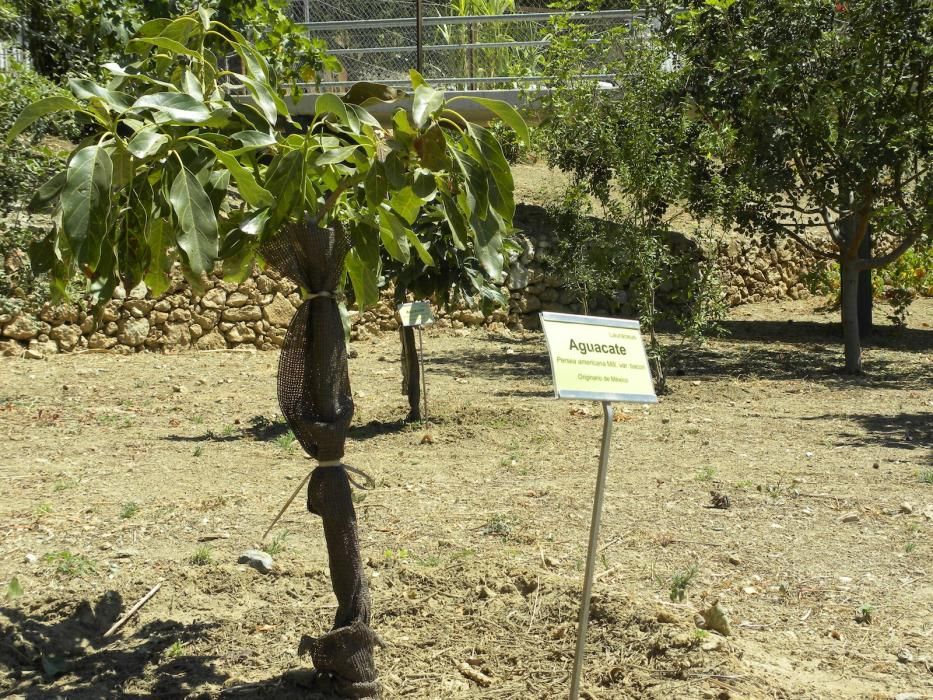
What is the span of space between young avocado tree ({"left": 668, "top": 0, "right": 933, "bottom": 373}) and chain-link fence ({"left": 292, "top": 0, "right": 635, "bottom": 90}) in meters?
2.95

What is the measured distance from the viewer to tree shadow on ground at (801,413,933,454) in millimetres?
7480

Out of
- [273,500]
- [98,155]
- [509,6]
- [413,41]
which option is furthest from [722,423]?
[509,6]

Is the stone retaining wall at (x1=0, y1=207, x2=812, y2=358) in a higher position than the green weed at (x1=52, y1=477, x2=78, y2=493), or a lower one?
higher

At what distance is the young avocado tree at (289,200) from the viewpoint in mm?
2492

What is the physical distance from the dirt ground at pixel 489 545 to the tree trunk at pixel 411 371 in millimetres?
190

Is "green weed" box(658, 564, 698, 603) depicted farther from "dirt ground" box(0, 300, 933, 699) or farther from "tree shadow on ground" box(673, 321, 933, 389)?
"tree shadow on ground" box(673, 321, 933, 389)

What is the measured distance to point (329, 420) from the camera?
3.37 meters

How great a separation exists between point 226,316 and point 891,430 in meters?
7.93

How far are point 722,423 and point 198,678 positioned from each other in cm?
567

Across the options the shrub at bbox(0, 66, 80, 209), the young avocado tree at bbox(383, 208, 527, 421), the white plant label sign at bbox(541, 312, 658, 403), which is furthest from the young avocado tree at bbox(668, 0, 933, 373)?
the white plant label sign at bbox(541, 312, 658, 403)

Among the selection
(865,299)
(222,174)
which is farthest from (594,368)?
(865,299)

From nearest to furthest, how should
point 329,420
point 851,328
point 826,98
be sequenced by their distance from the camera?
point 329,420
point 826,98
point 851,328

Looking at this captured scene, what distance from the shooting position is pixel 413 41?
14.8m

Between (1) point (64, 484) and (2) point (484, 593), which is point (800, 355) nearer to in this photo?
(1) point (64, 484)
